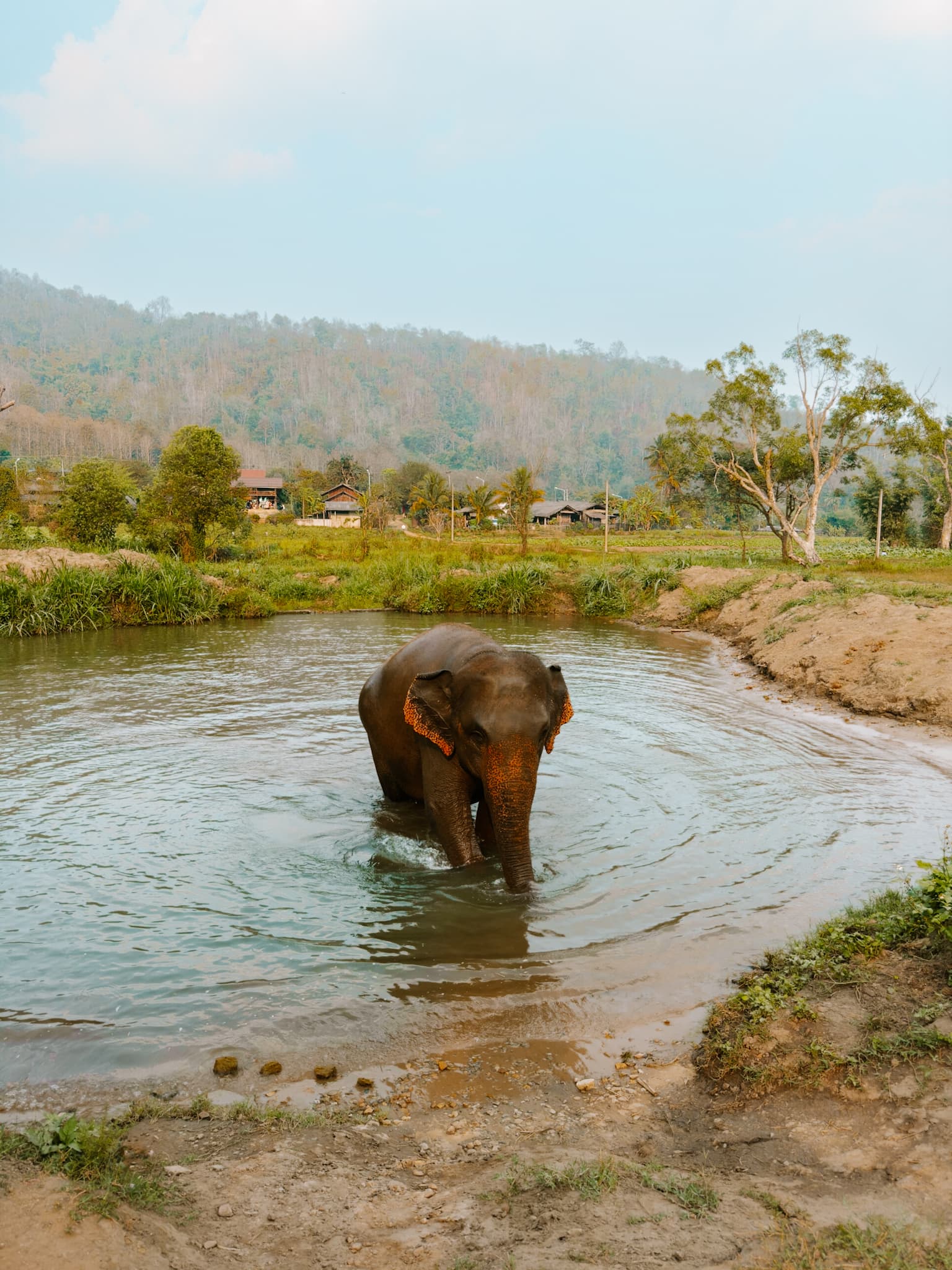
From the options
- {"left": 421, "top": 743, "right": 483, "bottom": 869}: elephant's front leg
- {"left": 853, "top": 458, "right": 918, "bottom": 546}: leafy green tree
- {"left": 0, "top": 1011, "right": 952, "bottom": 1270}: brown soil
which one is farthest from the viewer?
{"left": 853, "top": 458, "right": 918, "bottom": 546}: leafy green tree

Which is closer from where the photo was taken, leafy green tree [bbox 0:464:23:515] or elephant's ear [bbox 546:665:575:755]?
elephant's ear [bbox 546:665:575:755]

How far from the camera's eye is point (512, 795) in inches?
235

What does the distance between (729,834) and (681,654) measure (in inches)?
527

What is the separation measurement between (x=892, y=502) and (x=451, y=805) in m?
63.1

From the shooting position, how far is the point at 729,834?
8.35m

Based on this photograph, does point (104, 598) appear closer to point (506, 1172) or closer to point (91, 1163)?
point (91, 1163)

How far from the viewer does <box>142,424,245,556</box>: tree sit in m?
39.3

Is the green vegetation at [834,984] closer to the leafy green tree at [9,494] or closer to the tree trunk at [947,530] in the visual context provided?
the tree trunk at [947,530]

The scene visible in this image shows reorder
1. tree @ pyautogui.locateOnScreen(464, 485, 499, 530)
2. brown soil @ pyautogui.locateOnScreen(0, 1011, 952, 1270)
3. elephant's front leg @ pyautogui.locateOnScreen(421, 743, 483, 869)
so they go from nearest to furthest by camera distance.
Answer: brown soil @ pyautogui.locateOnScreen(0, 1011, 952, 1270)
elephant's front leg @ pyautogui.locateOnScreen(421, 743, 483, 869)
tree @ pyautogui.locateOnScreen(464, 485, 499, 530)

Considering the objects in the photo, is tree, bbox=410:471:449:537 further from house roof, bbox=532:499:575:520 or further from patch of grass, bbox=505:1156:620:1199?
patch of grass, bbox=505:1156:620:1199

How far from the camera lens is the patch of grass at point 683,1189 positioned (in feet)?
10.2

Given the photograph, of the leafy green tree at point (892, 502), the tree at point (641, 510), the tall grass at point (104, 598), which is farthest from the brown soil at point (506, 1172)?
the tree at point (641, 510)

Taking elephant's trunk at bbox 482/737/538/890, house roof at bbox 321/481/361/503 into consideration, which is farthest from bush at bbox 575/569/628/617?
house roof at bbox 321/481/361/503

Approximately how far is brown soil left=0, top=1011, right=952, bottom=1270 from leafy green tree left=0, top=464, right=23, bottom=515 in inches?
2195
